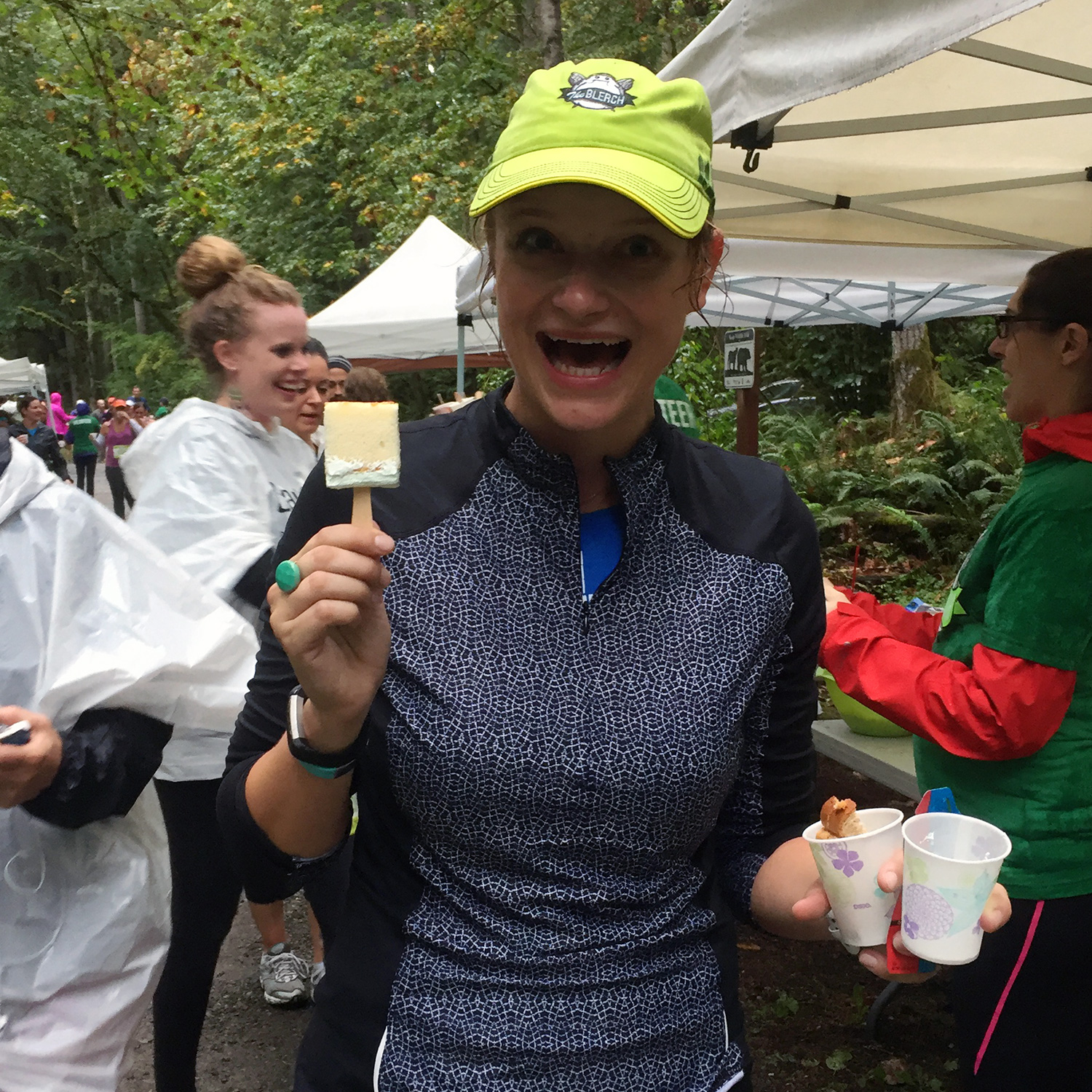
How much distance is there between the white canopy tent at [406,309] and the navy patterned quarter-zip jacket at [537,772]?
8.84 meters

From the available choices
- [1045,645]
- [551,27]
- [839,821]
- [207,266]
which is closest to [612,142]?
[839,821]

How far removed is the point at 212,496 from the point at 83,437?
17.9 meters

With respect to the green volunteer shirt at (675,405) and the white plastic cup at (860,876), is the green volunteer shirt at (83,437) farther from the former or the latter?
the white plastic cup at (860,876)

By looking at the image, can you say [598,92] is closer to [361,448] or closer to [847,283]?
[361,448]

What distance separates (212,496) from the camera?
2.98 metres

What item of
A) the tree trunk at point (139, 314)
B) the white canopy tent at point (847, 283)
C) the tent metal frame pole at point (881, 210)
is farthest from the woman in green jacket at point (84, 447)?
A: the tree trunk at point (139, 314)

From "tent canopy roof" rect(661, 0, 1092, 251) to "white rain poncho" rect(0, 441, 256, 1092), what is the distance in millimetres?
1614

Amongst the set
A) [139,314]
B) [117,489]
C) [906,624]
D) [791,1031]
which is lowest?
[117,489]

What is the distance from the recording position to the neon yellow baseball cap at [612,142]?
1229mm

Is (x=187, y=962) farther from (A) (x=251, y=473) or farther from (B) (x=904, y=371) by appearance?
(B) (x=904, y=371)

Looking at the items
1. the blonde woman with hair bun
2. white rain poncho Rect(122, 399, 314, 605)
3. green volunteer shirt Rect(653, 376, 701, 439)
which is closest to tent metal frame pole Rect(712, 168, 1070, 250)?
green volunteer shirt Rect(653, 376, 701, 439)

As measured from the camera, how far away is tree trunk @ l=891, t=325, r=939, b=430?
13727mm

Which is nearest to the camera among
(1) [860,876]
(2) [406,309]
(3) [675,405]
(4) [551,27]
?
(1) [860,876]

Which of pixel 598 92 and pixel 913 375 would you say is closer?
pixel 598 92
